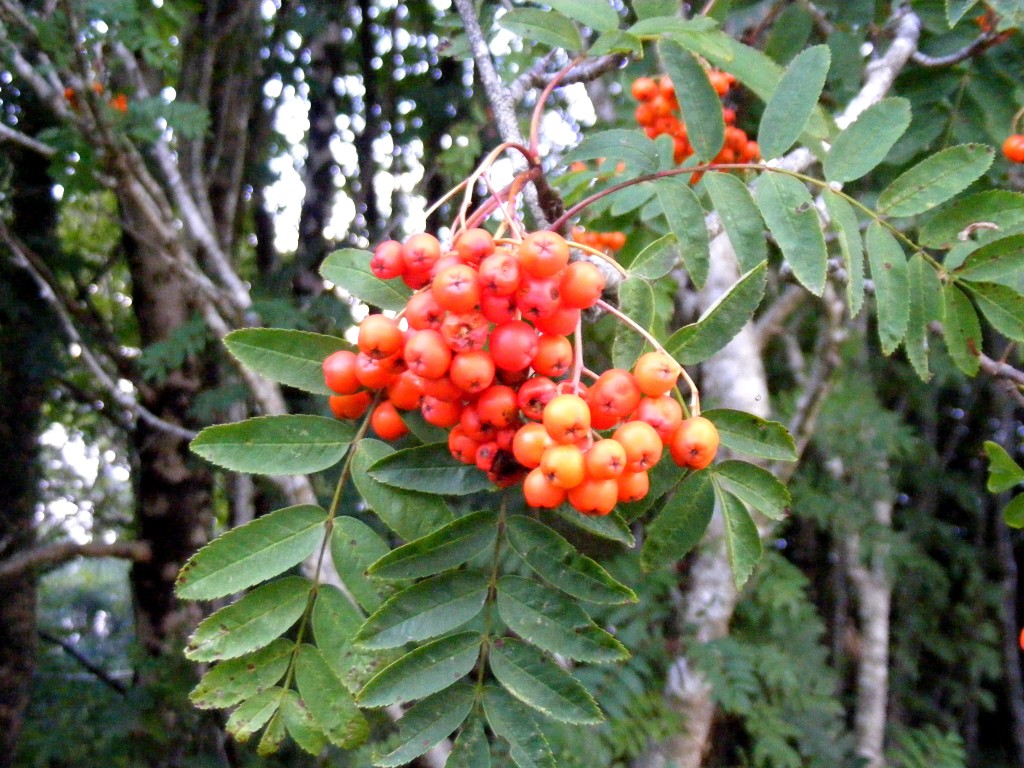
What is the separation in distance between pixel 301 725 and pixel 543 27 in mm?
1138

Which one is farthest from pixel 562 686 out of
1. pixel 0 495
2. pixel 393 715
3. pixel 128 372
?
pixel 0 495

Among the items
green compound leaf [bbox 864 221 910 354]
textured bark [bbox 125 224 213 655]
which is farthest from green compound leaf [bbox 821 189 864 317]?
textured bark [bbox 125 224 213 655]

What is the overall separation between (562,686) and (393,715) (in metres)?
1.09

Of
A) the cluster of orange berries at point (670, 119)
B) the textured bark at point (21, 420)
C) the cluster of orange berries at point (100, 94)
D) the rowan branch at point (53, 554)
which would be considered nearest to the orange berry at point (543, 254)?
the cluster of orange berries at point (670, 119)

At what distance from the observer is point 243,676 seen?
3.48 feet

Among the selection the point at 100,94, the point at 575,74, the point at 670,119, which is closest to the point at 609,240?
the point at 670,119

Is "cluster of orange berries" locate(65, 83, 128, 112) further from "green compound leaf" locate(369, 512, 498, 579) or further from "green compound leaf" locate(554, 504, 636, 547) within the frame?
"green compound leaf" locate(554, 504, 636, 547)

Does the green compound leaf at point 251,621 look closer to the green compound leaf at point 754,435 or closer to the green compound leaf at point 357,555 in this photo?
the green compound leaf at point 357,555

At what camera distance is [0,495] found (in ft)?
14.0

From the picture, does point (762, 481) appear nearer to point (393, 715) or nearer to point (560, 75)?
point (560, 75)

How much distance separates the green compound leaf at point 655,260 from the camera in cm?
113

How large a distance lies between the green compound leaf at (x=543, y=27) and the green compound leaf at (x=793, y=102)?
0.34 meters

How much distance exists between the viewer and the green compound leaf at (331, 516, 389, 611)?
1.08 metres

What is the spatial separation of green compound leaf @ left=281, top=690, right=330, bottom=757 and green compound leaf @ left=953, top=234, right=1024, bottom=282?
3.99 feet
